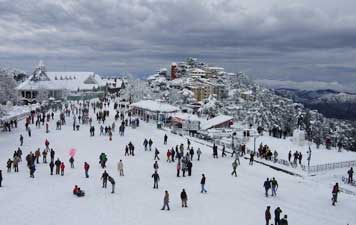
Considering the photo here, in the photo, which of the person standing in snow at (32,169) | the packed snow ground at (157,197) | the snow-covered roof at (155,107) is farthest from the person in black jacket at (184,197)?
the snow-covered roof at (155,107)

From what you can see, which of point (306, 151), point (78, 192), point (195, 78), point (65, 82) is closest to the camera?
point (78, 192)

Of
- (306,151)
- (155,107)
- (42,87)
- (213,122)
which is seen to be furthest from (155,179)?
(42,87)

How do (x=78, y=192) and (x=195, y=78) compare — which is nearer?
(x=78, y=192)

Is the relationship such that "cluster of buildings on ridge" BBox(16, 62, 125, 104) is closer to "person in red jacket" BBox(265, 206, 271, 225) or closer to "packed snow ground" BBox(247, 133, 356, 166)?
"packed snow ground" BBox(247, 133, 356, 166)

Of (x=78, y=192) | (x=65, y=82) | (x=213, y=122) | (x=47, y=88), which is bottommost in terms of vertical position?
(x=213, y=122)

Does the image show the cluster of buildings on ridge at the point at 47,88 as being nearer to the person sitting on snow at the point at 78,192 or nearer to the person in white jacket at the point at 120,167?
the person in white jacket at the point at 120,167

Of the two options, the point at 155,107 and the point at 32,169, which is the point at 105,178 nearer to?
the point at 32,169

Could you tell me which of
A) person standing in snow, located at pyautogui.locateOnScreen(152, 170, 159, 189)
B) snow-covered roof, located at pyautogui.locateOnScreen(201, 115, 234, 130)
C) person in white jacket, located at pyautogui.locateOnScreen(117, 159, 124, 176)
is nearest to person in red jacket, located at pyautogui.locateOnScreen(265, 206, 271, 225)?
person standing in snow, located at pyautogui.locateOnScreen(152, 170, 159, 189)

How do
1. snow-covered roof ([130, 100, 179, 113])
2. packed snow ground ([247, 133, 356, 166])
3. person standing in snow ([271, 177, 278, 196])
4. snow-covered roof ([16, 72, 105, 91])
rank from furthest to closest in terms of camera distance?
snow-covered roof ([16, 72, 105, 91])
snow-covered roof ([130, 100, 179, 113])
packed snow ground ([247, 133, 356, 166])
person standing in snow ([271, 177, 278, 196])
